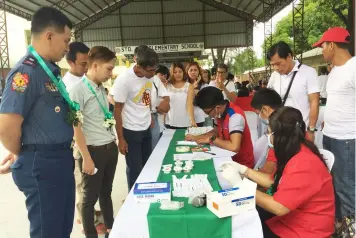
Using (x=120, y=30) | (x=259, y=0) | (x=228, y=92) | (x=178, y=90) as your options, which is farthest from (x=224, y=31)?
(x=178, y=90)

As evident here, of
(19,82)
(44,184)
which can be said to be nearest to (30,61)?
(19,82)

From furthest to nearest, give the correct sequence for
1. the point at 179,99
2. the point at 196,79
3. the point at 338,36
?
the point at 196,79
the point at 179,99
the point at 338,36

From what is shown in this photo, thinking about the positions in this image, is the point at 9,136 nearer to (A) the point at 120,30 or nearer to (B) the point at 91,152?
(B) the point at 91,152

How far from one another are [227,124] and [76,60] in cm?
116

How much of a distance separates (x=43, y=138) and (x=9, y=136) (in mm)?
140

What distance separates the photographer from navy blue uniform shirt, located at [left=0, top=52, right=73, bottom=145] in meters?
1.27

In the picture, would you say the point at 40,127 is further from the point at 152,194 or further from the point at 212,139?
the point at 212,139

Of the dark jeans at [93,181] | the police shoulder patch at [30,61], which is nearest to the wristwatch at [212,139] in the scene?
the dark jeans at [93,181]

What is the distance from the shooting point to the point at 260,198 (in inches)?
49.1

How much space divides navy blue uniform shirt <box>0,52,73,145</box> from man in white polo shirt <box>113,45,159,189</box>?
858mm

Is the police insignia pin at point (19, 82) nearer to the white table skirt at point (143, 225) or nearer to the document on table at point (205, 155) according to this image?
the white table skirt at point (143, 225)

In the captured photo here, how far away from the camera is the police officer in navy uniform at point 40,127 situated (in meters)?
1.28

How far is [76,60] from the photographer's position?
7.02 feet

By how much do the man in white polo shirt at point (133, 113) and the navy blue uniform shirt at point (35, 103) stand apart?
858 millimetres
